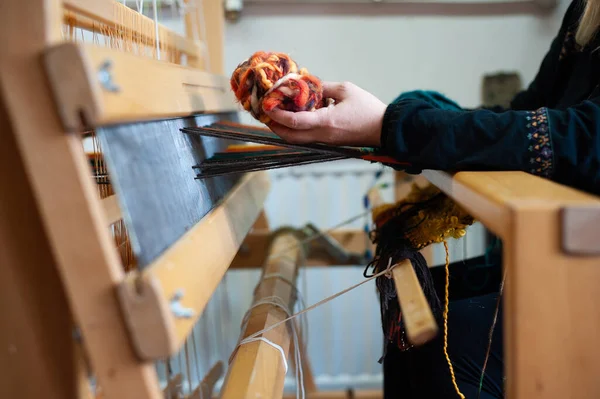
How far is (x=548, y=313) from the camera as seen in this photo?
1.23ft

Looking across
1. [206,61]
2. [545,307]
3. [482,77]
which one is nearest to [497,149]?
[545,307]

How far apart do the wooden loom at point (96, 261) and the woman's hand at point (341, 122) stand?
0.52ft

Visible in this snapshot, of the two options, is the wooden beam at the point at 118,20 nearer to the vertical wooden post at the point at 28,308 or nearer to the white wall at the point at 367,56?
the vertical wooden post at the point at 28,308

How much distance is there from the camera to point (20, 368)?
1.31 ft

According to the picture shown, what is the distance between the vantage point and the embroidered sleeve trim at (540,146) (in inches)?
19.7

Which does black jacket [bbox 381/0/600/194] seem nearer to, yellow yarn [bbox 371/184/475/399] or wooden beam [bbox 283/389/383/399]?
yellow yarn [bbox 371/184/475/399]

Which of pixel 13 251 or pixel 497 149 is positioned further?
pixel 497 149

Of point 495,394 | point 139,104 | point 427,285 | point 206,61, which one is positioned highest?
point 206,61

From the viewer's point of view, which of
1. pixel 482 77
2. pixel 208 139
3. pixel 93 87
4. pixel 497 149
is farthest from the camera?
pixel 482 77

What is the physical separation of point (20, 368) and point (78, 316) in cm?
9

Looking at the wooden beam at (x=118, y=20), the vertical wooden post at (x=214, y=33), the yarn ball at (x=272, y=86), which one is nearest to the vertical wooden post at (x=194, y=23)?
the vertical wooden post at (x=214, y=33)

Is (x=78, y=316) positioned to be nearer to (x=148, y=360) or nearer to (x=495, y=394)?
(x=148, y=360)

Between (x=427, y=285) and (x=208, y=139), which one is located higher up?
(x=208, y=139)

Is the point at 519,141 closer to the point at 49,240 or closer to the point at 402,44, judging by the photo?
the point at 49,240
